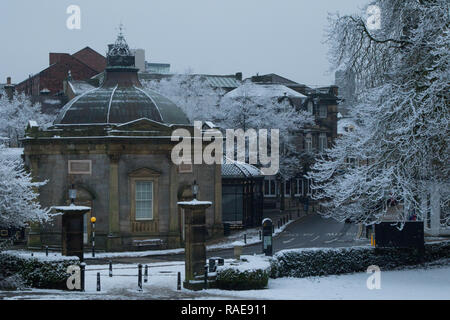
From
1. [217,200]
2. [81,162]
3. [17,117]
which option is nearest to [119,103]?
[81,162]

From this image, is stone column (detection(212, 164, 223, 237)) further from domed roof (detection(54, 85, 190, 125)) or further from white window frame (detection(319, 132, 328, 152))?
white window frame (detection(319, 132, 328, 152))

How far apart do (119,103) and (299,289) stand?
78.3 feet

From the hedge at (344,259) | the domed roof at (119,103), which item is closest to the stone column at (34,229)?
the domed roof at (119,103)

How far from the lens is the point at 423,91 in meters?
28.5

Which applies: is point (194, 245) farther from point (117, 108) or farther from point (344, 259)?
point (117, 108)

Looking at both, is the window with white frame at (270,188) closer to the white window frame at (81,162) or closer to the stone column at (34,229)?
the white window frame at (81,162)

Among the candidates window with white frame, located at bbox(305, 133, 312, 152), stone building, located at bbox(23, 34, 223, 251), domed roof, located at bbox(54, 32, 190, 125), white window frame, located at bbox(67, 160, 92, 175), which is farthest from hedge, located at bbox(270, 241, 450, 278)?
window with white frame, located at bbox(305, 133, 312, 152)

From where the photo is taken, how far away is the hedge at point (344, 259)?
94.2 feet

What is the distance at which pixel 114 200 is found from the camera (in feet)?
143

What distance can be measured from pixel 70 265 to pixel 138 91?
2305 cm

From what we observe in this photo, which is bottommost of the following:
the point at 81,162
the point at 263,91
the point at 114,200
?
the point at 114,200

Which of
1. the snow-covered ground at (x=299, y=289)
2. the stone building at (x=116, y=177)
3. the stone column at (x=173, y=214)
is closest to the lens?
the snow-covered ground at (x=299, y=289)

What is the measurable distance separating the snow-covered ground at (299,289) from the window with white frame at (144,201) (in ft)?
41.9
